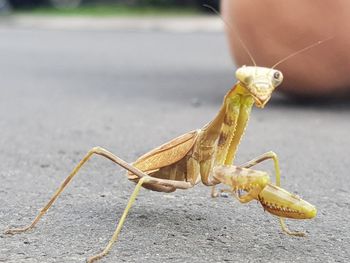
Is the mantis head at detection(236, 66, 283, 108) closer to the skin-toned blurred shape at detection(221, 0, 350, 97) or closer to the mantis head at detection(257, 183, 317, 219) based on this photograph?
the mantis head at detection(257, 183, 317, 219)

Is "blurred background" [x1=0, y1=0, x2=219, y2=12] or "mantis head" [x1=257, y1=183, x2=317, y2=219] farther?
"blurred background" [x1=0, y1=0, x2=219, y2=12]

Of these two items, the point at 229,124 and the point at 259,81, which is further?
the point at 229,124

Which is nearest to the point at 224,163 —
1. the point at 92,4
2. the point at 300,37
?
the point at 300,37

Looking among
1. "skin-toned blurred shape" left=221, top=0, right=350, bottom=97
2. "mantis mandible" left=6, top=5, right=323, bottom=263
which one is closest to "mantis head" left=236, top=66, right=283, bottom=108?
"mantis mandible" left=6, top=5, right=323, bottom=263

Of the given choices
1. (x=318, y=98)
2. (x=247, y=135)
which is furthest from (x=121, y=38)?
(x=247, y=135)

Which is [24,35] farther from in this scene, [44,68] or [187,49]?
[44,68]

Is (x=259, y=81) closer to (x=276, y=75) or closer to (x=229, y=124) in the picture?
(x=276, y=75)
